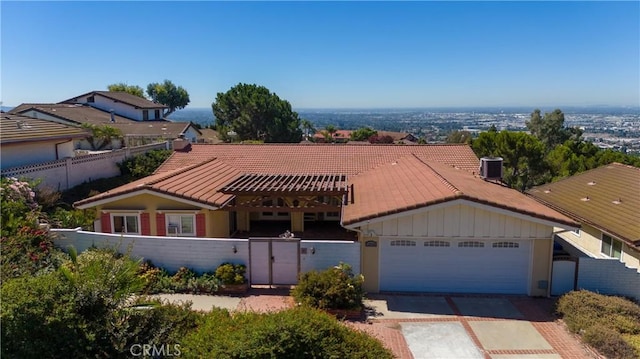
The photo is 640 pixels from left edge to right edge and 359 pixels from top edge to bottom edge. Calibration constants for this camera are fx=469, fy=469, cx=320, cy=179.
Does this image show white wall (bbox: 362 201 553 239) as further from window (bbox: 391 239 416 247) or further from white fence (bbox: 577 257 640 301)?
white fence (bbox: 577 257 640 301)

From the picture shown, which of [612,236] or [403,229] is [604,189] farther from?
[403,229]

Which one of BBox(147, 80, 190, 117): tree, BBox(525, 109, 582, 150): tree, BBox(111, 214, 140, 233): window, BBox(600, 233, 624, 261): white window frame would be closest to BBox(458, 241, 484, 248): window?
BBox(600, 233, 624, 261): white window frame

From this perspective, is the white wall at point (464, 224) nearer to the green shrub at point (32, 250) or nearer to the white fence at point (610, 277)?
the white fence at point (610, 277)

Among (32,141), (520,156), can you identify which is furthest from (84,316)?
(520,156)

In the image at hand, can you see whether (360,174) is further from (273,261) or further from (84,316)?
(84,316)

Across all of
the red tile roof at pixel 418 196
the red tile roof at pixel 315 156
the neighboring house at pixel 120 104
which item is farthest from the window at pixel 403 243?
the neighboring house at pixel 120 104

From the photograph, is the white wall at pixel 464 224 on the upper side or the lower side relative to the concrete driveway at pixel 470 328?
upper

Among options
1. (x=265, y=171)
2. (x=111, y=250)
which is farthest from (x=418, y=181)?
(x=111, y=250)
